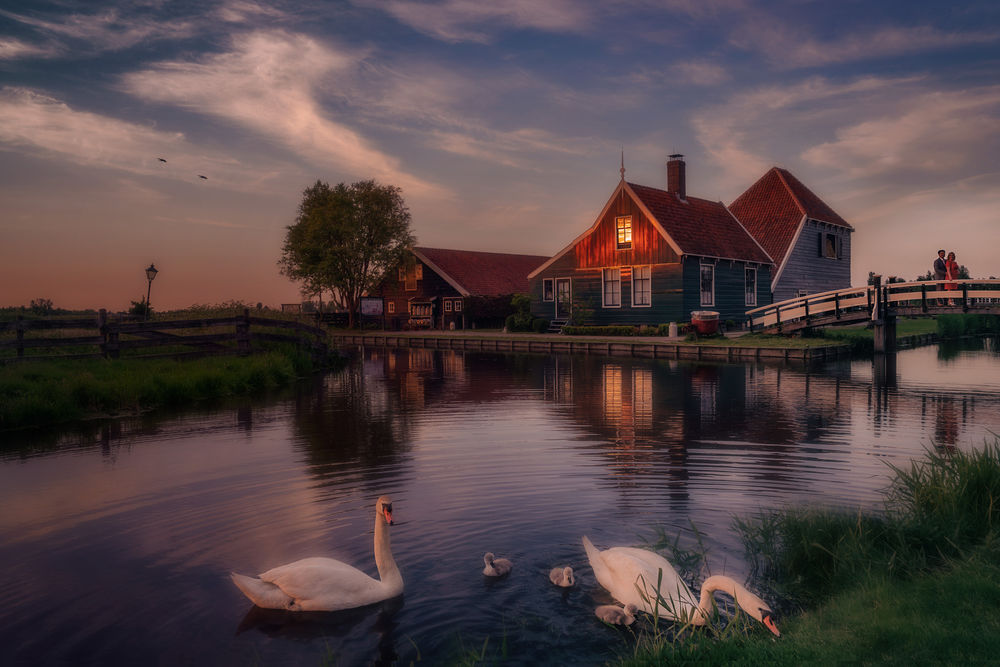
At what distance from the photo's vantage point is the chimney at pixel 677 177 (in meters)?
39.2

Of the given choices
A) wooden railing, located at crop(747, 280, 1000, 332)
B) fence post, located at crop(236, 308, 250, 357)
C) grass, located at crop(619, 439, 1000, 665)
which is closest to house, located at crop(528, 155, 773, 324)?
wooden railing, located at crop(747, 280, 1000, 332)

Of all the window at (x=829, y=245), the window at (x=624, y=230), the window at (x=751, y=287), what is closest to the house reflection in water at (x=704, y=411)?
the window at (x=624, y=230)

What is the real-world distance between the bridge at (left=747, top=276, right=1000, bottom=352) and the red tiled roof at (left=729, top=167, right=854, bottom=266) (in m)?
9.16

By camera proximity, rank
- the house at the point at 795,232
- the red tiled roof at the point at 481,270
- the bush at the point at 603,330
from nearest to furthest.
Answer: the bush at the point at 603,330
the house at the point at 795,232
the red tiled roof at the point at 481,270

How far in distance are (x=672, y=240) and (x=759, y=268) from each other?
8.52 meters

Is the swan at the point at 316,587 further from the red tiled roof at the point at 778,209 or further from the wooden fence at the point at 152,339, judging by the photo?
the red tiled roof at the point at 778,209

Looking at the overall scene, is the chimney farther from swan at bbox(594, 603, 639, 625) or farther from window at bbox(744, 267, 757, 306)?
swan at bbox(594, 603, 639, 625)

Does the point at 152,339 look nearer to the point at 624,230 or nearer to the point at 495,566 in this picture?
the point at 495,566

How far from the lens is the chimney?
39.2 meters

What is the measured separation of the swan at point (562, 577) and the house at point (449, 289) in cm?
4409

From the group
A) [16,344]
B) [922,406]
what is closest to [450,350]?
[16,344]

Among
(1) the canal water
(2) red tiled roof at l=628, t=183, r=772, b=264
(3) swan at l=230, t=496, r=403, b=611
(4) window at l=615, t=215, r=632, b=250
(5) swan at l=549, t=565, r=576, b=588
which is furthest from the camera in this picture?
(4) window at l=615, t=215, r=632, b=250

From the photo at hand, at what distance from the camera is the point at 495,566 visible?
5.83 m

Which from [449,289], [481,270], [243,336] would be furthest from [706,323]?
[481,270]
